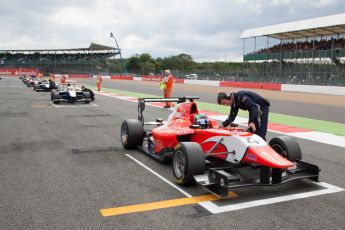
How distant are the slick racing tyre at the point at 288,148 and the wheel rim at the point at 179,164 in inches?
65.1

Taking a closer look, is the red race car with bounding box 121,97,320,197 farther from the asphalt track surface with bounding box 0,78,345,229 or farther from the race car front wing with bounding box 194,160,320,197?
the asphalt track surface with bounding box 0,78,345,229

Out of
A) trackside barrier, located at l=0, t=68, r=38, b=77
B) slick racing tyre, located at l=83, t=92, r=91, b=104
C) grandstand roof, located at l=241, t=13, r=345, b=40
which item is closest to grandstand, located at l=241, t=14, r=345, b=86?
grandstand roof, located at l=241, t=13, r=345, b=40

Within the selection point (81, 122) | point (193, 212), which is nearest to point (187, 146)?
point (193, 212)

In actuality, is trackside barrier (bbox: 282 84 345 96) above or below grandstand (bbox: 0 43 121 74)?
below

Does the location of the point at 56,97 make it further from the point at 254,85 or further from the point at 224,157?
the point at 254,85

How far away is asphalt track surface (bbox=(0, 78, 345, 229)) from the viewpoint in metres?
4.24

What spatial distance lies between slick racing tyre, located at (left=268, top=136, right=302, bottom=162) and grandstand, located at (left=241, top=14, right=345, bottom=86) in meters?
24.1

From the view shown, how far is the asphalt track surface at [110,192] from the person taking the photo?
424cm

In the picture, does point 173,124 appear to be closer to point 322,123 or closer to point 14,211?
point 14,211

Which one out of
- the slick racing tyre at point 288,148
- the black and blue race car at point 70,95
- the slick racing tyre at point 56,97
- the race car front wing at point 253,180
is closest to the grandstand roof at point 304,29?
the black and blue race car at point 70,95

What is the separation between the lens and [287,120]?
13.5 meters

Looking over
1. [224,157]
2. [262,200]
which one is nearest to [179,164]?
[224,157]

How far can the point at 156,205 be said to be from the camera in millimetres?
4754

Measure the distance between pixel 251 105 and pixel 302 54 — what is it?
33.4 m
